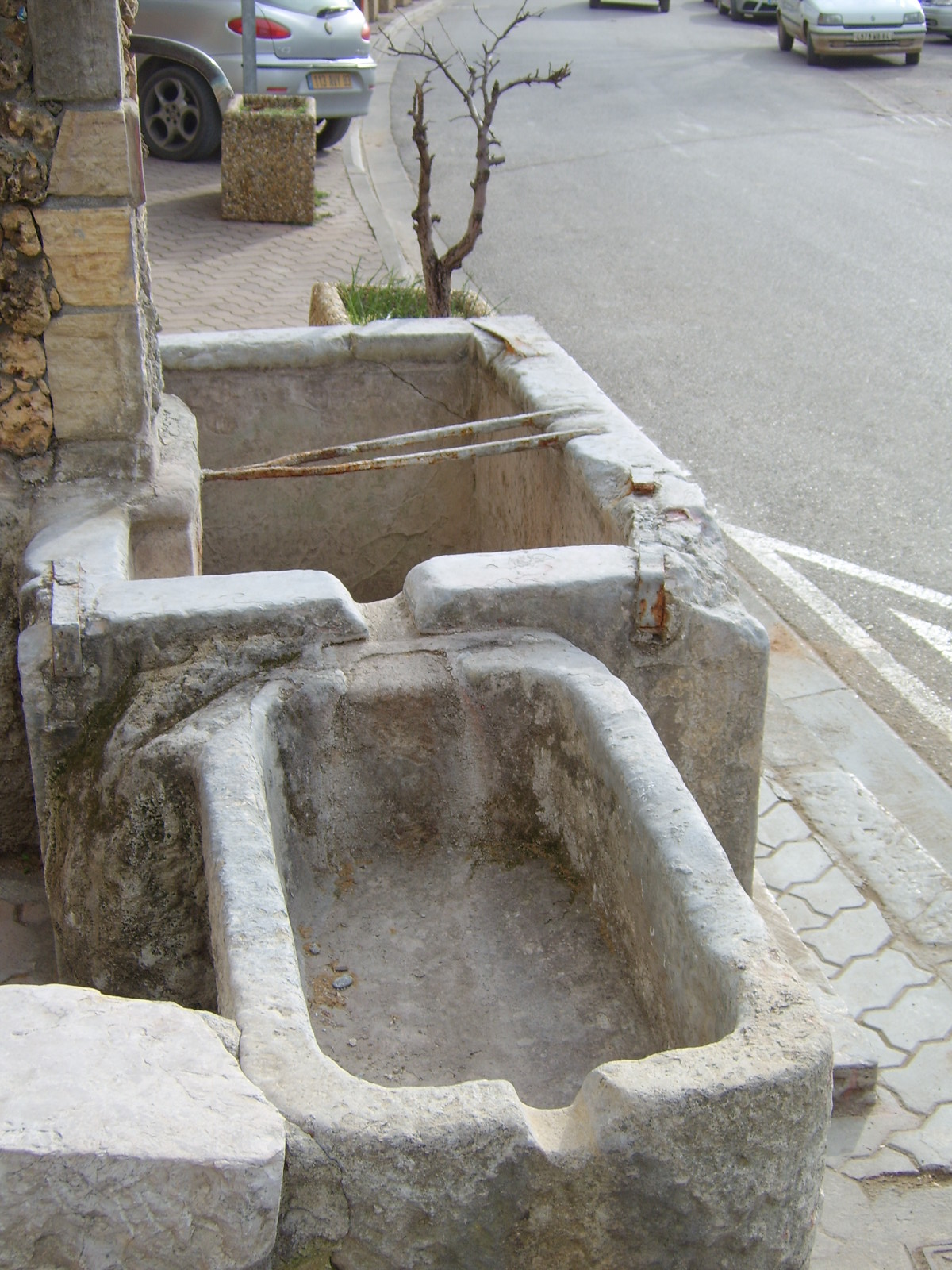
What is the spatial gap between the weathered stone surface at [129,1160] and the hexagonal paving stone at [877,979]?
2.24 metres

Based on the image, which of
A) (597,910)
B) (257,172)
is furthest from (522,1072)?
(257,172)

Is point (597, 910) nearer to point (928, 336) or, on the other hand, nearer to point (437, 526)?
point (437, 526)

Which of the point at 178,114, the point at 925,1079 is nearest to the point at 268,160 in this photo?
the point at 178,114

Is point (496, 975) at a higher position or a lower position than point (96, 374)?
lower

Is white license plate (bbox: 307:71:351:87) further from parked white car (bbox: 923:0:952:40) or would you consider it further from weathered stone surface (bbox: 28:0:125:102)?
parked white car (bbox: 923:0:952:40)

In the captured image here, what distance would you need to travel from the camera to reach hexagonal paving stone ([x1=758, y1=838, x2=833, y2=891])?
12.8 ft

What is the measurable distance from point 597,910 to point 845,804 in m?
1.95

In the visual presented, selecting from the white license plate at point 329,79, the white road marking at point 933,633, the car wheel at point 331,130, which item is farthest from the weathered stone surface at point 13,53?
the car wheel at point 331,130

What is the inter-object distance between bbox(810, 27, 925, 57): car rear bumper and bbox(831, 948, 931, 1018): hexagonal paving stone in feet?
50.2

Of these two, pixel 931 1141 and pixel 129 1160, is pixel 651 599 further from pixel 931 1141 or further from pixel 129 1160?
pixel 129 1160

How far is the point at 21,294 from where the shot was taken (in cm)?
314

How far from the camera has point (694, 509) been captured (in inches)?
130

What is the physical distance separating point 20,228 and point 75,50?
1.38 feet

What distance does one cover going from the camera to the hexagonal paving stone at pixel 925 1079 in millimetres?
3162
